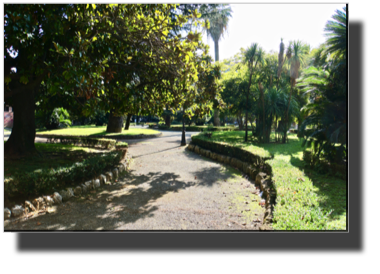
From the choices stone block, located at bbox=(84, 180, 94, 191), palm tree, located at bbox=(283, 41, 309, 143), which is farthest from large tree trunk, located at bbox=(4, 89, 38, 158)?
palm tree, located at bbox=(283, 41, 309, 143)

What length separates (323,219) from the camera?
3182 millimetres

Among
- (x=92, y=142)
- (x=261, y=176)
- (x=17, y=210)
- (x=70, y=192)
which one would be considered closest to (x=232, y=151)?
(x=261, y=176)

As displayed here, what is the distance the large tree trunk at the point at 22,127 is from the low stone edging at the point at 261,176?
7.45 metres

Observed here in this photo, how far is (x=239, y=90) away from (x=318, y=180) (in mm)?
12407

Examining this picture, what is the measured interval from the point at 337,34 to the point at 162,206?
5.80 meters

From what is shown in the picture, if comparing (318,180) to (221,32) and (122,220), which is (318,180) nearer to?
(122,220)

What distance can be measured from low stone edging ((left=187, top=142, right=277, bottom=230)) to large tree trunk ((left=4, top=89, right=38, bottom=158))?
293 inches

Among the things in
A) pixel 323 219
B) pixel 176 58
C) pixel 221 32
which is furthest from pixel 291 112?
pixel 323 219

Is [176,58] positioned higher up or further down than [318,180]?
higher up

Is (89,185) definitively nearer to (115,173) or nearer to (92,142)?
(115,173)

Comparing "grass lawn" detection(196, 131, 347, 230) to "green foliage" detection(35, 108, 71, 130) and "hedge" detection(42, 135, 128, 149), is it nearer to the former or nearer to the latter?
"hedge" detection(42, 135, 128, 149)

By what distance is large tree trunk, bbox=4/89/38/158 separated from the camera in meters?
8.45

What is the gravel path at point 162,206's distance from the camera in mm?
4230

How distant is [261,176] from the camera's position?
6.71 meters
